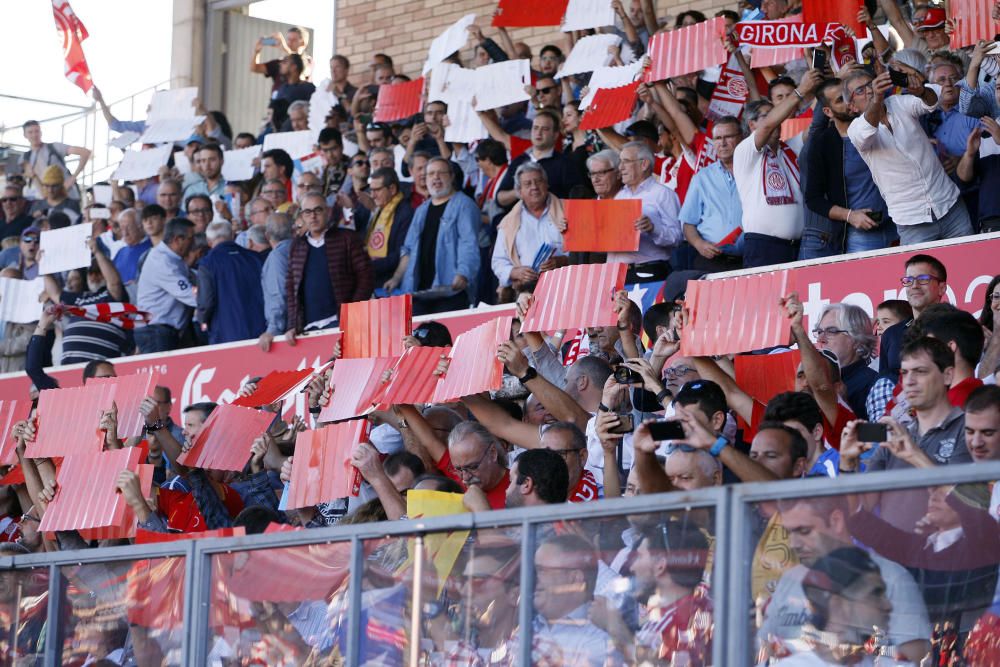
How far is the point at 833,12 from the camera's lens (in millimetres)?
8961

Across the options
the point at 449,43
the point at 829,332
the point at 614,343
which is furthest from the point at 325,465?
the point at 449,43

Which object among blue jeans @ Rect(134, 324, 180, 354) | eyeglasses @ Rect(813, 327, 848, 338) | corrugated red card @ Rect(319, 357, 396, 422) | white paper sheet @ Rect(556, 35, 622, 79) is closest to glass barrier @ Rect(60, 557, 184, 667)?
corrugated red card @ Rect(319, 357, 396, 422)

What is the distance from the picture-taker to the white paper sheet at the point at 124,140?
15617 mm

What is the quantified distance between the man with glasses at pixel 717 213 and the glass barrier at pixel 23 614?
13.2 ft

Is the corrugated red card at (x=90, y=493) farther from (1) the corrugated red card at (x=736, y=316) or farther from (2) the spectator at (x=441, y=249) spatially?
(2) the spectator at (x=441, y=249)

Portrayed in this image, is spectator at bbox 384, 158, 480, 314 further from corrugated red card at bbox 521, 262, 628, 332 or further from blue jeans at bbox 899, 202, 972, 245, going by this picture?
blue jeans at bbox 899, 202, 972, 245

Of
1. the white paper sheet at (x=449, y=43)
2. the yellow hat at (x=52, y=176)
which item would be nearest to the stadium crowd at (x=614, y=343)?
the yellow hat at (x=52, y=176)

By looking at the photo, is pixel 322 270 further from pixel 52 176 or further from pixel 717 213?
pixel 52 176

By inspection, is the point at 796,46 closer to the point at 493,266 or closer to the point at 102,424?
the point at 493,266

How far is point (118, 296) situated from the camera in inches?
482

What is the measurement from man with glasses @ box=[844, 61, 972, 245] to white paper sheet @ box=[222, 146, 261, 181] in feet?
22.5

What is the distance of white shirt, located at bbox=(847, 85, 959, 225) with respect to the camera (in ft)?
25.1

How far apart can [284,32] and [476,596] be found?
15.3m

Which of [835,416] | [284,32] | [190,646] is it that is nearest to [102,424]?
[190,646]
